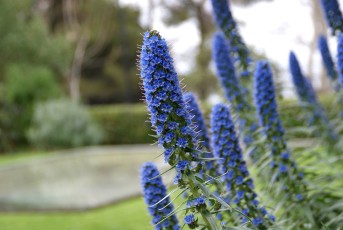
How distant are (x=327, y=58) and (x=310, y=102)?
0.34m

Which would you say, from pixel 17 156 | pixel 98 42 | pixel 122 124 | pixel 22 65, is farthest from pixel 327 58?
pixel 98 42

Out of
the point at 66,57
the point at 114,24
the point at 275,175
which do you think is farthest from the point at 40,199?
the point at 114,24

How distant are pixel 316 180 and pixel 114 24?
26.4 meters

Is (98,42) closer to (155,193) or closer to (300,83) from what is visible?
(300,83)

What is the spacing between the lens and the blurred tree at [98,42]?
27125 millimetres

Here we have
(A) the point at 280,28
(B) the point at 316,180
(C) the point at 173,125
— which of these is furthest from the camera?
(A) the point at 280,28

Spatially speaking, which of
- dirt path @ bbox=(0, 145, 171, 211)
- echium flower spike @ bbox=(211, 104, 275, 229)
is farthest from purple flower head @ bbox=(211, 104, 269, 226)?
dirt path @ bbox=(0, 145, 171, 211)

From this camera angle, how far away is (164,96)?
55.3 inches

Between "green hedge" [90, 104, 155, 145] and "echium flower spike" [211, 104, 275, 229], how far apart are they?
12.9 meters

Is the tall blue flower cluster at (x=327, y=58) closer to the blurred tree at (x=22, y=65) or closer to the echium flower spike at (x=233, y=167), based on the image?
the echium flower spike at (x=233, y=167)

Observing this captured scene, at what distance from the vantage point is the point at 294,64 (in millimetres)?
3035

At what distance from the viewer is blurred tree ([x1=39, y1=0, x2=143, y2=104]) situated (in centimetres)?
2712

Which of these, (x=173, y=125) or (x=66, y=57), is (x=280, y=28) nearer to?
(x=66, y=57)

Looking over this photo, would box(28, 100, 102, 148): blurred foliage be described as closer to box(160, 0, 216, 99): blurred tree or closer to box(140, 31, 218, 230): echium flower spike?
box(160, 0, 216, 99): blurred tree
